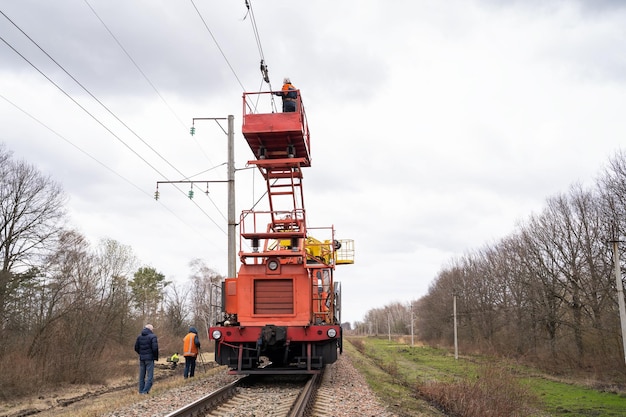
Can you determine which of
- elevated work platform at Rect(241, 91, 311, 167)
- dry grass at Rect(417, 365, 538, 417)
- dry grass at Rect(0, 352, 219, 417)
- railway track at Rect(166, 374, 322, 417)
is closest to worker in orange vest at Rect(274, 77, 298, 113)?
elevated work platform at Rect(241, 91, 311, 167)

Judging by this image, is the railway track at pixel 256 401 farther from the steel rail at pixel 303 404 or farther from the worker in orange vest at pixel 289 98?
the worker in orange vest at pixel 289 98

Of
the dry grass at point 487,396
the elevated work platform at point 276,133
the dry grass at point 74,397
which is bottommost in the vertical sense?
the dry grass at point 74,397

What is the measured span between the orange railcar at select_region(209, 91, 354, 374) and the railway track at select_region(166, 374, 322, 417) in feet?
1.35

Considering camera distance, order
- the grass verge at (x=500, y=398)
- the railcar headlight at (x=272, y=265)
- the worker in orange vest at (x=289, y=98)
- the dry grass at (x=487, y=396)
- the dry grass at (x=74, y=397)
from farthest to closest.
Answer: the dry grass at (x=74, y=397)
the worker in orange vest at (x=289, y=98)
the railcar headlight at (x=272, y=265)
the grass verge at (x=500, y=398)
the dry grass at (x=487, y=396)

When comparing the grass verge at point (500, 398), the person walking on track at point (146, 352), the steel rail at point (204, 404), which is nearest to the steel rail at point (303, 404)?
the steel rail at point (204, 404)

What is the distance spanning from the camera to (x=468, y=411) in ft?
39.5

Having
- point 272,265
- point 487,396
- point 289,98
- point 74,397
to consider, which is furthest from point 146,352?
point 74,397

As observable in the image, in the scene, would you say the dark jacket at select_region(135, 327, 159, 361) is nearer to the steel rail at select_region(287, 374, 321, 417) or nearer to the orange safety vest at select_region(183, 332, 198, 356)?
the orange safety vest at select_region(183, 332, 198, 356)

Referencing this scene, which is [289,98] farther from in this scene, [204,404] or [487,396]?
[487,396]

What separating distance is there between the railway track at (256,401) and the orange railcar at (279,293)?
41 centimetres

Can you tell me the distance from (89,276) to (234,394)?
57.9 feet

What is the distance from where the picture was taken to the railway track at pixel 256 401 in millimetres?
8234

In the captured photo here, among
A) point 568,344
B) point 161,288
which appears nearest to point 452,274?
point 568,344

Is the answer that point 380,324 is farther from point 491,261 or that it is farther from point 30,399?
point 30,399
